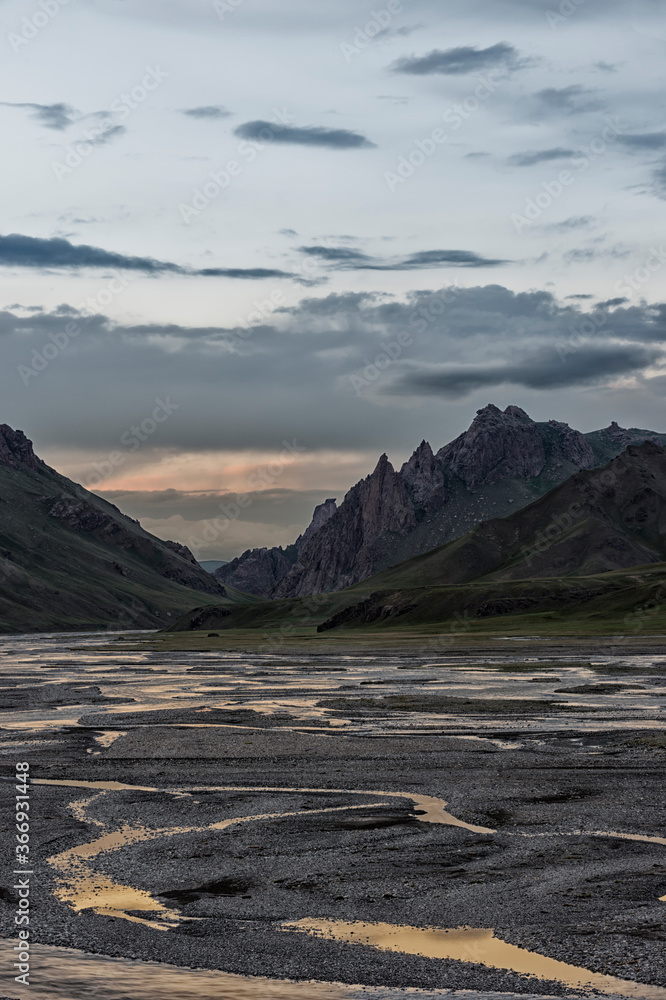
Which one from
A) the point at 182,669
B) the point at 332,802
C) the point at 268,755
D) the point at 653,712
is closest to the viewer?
the point at 332,802

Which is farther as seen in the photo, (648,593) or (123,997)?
(648,593)

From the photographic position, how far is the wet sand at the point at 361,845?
16984mm

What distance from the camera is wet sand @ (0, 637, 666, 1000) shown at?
16984 millimetres

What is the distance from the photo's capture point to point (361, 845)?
24.5m

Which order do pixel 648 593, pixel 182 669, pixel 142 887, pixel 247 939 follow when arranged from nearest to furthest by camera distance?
pixel 247 939, pixel 142 887, pixel 182 669, pixel 648 593

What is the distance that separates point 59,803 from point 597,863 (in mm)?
17472

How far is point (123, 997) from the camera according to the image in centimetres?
1500

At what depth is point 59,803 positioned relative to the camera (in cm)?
3069

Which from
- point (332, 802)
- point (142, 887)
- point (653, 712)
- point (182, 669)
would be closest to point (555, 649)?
point (182, 669)

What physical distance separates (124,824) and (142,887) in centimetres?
663

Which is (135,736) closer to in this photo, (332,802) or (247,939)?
(332,802)

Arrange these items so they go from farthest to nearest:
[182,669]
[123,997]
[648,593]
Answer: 1. [648,593]
2. [182,669]
3. [123,997]

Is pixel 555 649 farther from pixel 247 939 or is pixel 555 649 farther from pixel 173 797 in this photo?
pixel 247 939

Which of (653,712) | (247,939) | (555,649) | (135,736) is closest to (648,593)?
(555,649)
